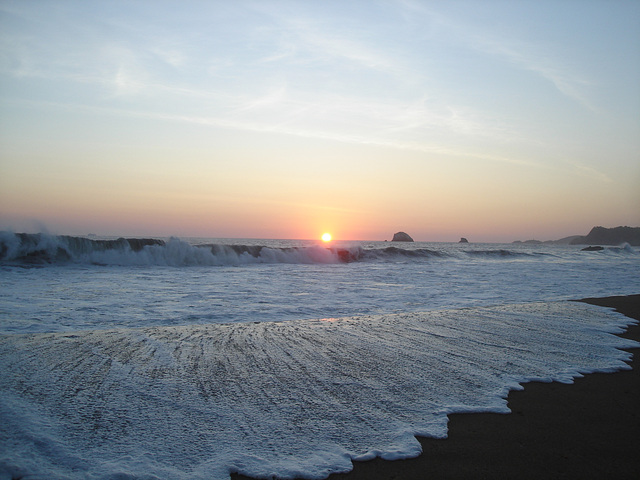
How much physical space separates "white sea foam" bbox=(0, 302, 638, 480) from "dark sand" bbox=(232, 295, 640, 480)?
0.39 ft

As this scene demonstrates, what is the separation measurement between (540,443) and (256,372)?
2.26 m

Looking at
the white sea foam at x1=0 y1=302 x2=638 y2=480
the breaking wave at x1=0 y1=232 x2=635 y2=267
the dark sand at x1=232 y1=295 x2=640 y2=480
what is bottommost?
the dark sand at x1=232 y1=295 x2=640 y2=480

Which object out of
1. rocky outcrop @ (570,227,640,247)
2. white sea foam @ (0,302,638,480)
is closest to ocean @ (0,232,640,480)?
white sea foam @ (0,302,638,480)

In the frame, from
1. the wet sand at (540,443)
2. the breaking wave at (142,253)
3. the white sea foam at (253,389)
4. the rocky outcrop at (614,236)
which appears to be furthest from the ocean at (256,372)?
the rocky outcrop at (614,236)

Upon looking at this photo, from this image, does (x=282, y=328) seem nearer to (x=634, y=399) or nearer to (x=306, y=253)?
(x=634, y=399)

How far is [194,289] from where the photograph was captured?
962 cm

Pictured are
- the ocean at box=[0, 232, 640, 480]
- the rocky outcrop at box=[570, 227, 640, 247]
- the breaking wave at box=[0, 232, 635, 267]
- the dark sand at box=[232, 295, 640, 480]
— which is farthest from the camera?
the rocky outcrop at box=[570, 227, 640, 247]

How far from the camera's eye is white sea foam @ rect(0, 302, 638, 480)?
223cm

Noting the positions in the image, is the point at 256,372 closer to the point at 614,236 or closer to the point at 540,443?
the point at 540,443

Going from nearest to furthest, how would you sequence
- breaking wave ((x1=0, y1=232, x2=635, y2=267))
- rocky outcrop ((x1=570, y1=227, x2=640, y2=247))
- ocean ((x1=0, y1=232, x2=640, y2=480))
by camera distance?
ocean ((x1=0, y1=232, x2=640, y2=480))
breaking wave ((x1=0, y1=232, x2=635, y2=267))
rocky outcrop ((x1=570, y1=227, x2=640, y2=247))

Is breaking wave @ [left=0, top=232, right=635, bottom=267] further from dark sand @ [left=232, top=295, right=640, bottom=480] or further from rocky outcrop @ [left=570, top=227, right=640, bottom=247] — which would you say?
rocky outcrop @ [left=570, top=227, right=640, bottom=247]

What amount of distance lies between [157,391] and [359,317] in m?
3.82

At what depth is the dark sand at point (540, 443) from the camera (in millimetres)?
2170

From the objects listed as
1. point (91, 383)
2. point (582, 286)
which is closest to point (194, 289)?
point (91, 383)
